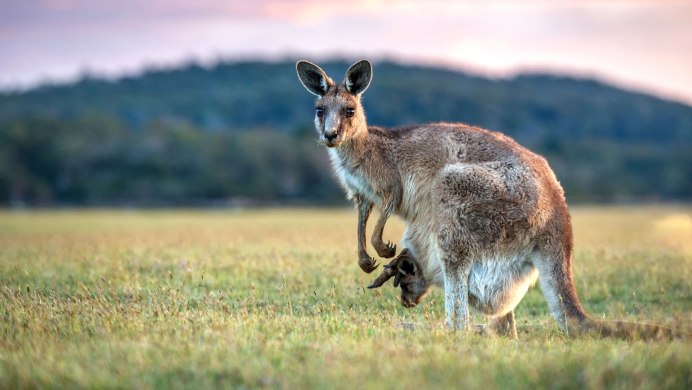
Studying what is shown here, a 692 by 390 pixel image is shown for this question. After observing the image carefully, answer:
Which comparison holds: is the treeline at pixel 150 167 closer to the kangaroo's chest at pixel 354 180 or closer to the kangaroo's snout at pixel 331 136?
the kangaroo's chest at pixel 354 180

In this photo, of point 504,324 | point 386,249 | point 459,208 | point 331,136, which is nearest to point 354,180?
point 331,136

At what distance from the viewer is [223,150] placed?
9562 cm

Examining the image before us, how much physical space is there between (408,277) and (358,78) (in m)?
2.49

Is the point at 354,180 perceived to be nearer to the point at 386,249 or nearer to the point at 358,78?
the point at 386,249

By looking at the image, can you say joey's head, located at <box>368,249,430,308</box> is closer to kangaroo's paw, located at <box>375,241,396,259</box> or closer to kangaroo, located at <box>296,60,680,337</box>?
kangaroo, located at <box>296,60,680,337</box>

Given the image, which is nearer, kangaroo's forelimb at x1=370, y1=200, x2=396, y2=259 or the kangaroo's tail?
the kangaroo's tail

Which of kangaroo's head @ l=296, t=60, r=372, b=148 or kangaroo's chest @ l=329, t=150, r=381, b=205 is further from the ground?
kangaroo's head @ l=296, t=60, r=372, b=148

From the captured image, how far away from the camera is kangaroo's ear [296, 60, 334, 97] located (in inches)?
376

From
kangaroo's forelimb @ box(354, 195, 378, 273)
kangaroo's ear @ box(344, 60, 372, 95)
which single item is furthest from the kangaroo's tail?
kangaroo's ear @ box(344, 60, 372, 95)

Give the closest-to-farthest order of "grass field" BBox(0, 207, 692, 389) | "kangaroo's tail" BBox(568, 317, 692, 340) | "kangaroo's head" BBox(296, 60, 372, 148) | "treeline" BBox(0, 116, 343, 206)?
"grass field" BBox(0, 207, 692, 389)
"kangaroo's tail" BBox(568, 317, 692, 340)
"kangaroo's head" BBox(296, 60, 372, 148)
"treeline" BBox(0, 116, 343, 206)

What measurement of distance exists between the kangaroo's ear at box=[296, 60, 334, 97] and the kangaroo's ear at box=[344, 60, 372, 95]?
0.74ft

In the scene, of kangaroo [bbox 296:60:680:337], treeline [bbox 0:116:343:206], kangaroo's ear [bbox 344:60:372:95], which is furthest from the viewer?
treeline [bbox 0:116:343:206]

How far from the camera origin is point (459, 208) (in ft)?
27.3

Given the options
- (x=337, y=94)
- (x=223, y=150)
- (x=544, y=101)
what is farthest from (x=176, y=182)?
(x=544, y=101)
